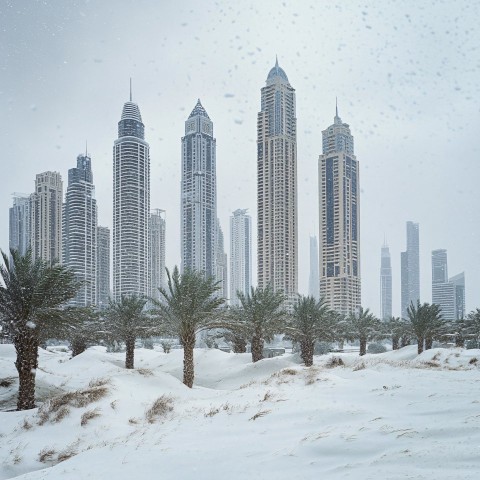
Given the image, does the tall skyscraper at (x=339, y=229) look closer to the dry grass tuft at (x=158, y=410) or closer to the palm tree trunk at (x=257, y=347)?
the palm tree trunk at (x=257, y=347)

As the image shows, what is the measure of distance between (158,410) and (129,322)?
56.0 feet

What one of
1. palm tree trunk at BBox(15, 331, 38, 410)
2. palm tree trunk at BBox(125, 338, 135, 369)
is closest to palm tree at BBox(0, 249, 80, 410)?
palm tree trunk at BBox(15, 331, 38, 410)

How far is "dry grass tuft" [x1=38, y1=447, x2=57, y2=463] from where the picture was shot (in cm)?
858

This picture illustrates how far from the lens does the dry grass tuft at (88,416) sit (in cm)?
996

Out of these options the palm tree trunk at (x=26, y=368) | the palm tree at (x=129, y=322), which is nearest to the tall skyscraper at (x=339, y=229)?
the palm tree at (x=129, y=322)

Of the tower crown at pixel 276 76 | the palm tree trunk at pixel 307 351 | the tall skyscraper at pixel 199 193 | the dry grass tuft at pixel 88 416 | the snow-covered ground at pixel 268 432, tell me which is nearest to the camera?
Result: the snow-covered ground at pixel 268 432

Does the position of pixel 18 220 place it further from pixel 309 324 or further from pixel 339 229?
pixel 309 324

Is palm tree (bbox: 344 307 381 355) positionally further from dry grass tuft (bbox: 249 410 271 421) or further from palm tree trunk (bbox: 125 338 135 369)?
dry grass tuft (bbox: 249 410 271 421)

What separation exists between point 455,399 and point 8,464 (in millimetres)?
7997

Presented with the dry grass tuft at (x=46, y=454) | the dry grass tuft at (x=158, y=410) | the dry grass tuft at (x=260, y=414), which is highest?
the dry grass tuft at (x=260, y=414)

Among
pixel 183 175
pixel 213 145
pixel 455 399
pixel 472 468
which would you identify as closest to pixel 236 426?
pixel 455 399

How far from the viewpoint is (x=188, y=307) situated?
63.0 feet

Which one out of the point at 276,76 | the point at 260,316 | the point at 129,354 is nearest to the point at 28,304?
the point at 129,354

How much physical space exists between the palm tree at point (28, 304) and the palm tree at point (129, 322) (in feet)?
36.1
